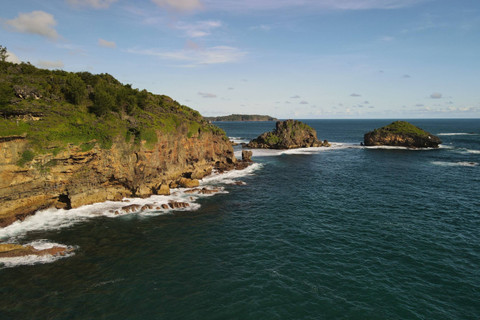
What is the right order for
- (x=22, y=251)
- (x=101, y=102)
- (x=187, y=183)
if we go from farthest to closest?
(x=187, y=183), (x=101, y=102), (x=22, y=251)

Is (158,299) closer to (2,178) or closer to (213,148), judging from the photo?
(2,178)

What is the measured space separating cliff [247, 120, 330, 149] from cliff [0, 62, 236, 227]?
71.0 meters

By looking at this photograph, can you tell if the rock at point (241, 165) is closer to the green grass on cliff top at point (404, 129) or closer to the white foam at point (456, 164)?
the white foam at point (456, 164)

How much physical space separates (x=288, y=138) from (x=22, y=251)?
110679 millimetres

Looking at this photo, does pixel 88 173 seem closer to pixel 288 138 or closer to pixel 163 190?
pixel 163 190

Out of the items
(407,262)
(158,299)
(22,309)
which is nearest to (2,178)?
(22,309)

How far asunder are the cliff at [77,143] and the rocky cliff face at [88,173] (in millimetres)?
108

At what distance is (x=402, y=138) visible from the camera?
126 meters

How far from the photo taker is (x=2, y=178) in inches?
1320

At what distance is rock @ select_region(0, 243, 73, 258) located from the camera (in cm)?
2772

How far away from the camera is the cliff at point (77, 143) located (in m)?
35.6

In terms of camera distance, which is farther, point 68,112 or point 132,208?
point 68,112

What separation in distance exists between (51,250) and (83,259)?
4.36 metres

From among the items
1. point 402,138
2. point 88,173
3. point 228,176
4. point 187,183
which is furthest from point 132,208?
point 402,138
